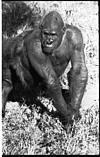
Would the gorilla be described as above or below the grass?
above

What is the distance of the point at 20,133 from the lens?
3814mm

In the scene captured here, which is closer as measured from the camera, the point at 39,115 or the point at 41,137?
the point at 41,137

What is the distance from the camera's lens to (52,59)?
3898 millimetres

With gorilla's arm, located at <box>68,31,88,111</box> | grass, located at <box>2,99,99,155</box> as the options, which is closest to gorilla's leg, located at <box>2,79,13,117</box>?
grass, located at <box>2,99,99,155</box>

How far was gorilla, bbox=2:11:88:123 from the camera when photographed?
373cm

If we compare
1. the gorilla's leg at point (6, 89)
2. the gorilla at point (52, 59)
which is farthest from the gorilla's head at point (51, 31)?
the gorilla's leg at point (6, 89)

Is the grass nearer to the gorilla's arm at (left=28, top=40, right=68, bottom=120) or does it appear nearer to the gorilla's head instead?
the gorilla's arm at (left=28, top=40, right=68, bottom=120)

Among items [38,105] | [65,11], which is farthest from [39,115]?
[65,11]

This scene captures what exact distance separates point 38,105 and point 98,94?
643 mm

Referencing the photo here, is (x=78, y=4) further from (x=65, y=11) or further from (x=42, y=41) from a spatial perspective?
(x=42, y=41)

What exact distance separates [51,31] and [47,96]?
97 centimetres

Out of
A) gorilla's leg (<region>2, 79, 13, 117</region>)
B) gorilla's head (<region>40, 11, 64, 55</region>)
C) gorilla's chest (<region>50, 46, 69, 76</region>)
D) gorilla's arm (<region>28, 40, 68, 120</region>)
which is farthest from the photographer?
gorilla's leg (<region>2, 79, 13, 117</region>)

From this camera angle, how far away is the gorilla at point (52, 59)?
12.2 feet

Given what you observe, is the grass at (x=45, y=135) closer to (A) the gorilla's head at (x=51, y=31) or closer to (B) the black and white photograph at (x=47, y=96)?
(B) the black and white photograph at (x=47, y=96)
